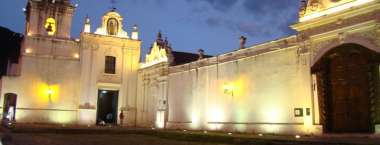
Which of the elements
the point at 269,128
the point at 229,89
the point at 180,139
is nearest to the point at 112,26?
the point at 229,89

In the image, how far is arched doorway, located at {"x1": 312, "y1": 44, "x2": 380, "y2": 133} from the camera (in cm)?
1538

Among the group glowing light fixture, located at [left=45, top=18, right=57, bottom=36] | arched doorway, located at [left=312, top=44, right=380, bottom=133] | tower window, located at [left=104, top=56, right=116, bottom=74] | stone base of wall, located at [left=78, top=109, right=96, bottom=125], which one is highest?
glowing light fixture, located at [left=45, top=18, right=57, bottom=36]

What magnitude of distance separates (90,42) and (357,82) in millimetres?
22905

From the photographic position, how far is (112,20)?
34.2 metres

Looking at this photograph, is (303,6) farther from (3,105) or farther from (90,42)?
(3,105)

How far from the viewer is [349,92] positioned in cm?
1647

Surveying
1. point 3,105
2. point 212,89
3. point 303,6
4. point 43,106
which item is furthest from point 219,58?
point 3,105

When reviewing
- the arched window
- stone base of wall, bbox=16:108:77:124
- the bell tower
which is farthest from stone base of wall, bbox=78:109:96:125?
the arched window

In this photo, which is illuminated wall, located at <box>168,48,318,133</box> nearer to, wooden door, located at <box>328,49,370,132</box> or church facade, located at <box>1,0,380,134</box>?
church facade, located at <box>1,0,380,134</box>

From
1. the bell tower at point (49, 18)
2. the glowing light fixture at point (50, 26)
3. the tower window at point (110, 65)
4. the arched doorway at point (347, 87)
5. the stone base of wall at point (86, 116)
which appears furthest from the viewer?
the tower window at point (110, 65)

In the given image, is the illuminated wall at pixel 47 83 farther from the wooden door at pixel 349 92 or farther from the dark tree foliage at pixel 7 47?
the wooden door at pixel 349 92

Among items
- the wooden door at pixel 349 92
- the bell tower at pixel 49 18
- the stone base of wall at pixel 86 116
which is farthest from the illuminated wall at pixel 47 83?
the wooden door at pixel 349 92

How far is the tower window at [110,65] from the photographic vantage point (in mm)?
33594

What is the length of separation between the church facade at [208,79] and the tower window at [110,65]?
9cm
